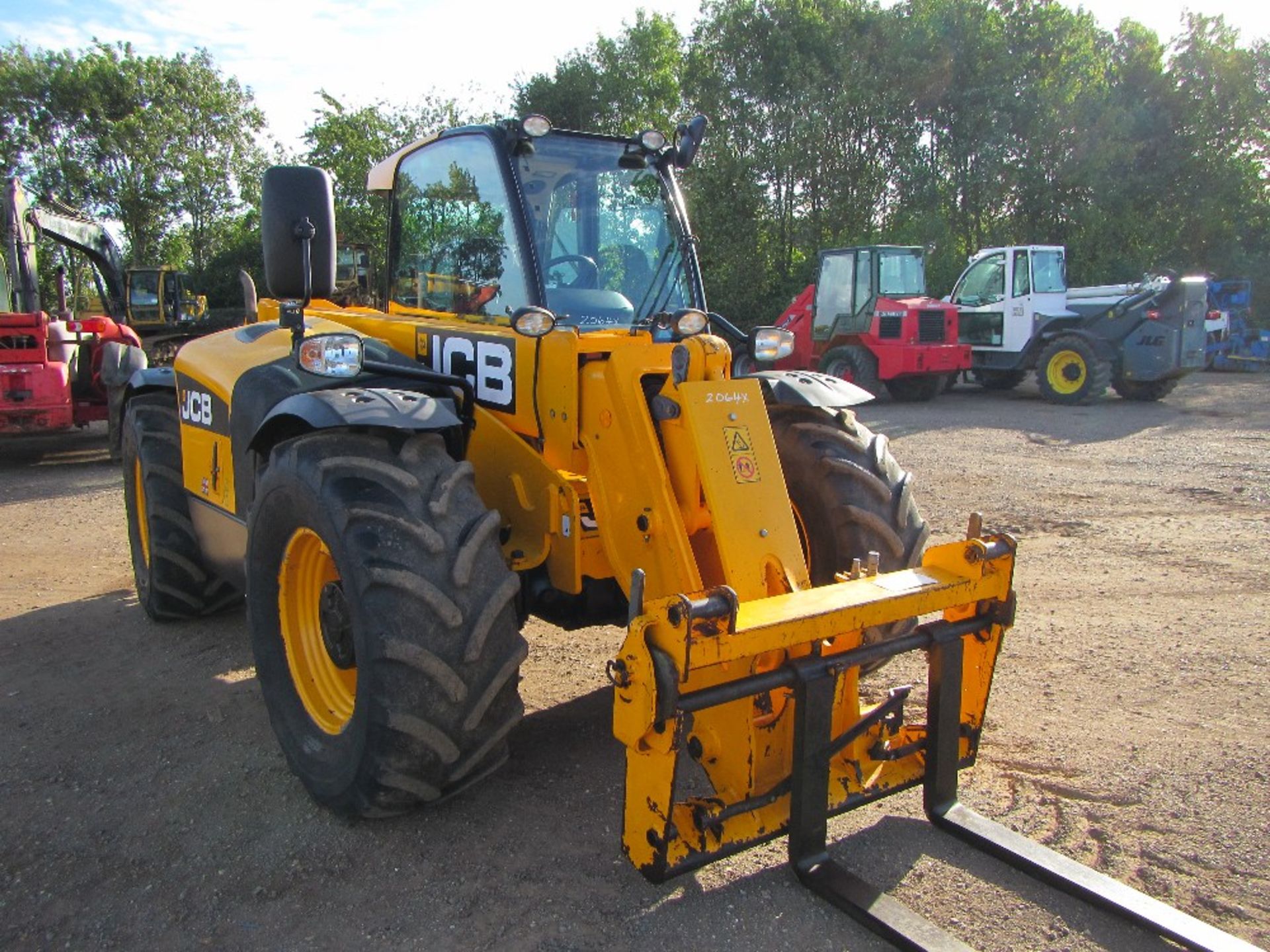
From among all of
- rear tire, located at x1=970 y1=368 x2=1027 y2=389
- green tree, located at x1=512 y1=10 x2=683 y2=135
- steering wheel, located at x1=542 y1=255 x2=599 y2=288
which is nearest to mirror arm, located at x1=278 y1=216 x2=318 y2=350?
steering wheel, located at x1=542 y1=255 x2=599 y2=288

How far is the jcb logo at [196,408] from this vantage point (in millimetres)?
4547

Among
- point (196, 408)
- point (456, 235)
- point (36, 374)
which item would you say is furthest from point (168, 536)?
point (36, 374)

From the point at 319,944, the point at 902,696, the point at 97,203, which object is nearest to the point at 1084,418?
the point at 902,696

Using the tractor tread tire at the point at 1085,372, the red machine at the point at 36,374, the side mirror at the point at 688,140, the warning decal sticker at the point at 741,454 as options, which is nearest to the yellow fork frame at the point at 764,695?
the warning decal sticker at the point at 741,454

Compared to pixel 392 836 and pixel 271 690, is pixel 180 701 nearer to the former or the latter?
pixel 271 690

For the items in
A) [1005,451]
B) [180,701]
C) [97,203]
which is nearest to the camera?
[180,701]

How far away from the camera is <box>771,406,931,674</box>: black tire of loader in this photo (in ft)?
12.3

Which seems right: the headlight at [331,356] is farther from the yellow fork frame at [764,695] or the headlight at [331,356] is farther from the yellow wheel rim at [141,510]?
the yellow wheel rim at [141,510]

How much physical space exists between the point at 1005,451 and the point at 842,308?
6.27 m

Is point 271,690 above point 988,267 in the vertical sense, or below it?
below

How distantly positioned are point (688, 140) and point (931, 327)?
41.2 ft

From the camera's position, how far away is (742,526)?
305 centimetres

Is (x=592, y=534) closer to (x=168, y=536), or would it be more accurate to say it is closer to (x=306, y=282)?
(x=306, y=282)

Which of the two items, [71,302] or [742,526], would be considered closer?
[742,526]
